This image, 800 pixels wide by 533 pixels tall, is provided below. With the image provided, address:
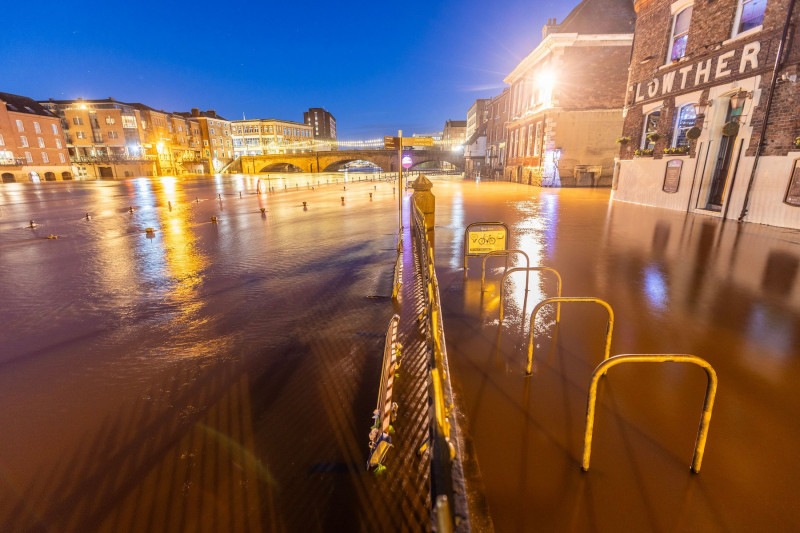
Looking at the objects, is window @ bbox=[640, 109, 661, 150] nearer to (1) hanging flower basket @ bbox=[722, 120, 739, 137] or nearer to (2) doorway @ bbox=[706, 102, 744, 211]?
(2) doorway @ bbox=[706, 102, 744, 211]

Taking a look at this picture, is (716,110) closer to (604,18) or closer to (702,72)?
(702,72)

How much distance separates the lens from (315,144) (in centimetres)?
10569

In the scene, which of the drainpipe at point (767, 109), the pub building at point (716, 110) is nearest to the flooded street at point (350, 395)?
the pub building at point (716, 110)

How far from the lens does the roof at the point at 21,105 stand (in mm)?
49744

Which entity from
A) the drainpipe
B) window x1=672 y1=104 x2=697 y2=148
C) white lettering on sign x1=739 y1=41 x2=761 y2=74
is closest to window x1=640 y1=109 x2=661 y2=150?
window x1=672 y1=104 x2=697 y2=148

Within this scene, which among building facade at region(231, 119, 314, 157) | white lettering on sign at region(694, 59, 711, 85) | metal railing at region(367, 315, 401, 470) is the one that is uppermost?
building facade at region(231, 119, 314, 157)

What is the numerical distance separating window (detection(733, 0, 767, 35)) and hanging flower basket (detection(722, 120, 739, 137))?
2.83 m

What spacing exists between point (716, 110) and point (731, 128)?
4.24 feet

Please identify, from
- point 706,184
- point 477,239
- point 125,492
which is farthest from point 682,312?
point 706,184

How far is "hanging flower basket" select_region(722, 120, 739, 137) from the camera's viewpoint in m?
11.9

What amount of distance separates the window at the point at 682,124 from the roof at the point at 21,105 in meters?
74.2

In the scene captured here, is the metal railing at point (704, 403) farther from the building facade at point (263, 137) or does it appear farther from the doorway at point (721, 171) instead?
the building facade at point (263, 137)

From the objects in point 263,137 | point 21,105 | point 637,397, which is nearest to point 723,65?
point 637,397

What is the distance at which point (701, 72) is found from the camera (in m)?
13.3
